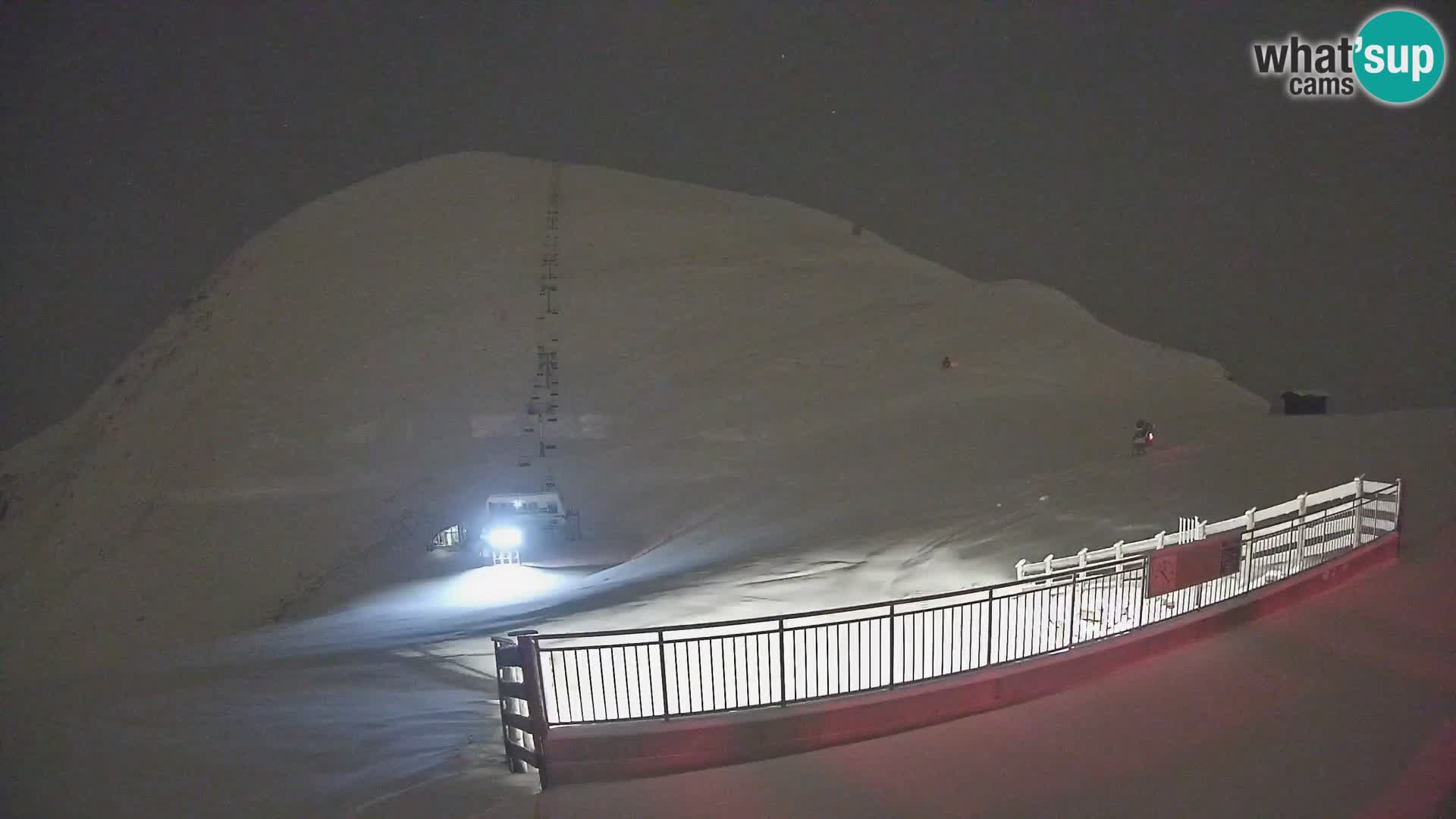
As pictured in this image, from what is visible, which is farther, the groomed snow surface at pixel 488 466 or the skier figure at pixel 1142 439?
the skier figure at pixel 1142 439

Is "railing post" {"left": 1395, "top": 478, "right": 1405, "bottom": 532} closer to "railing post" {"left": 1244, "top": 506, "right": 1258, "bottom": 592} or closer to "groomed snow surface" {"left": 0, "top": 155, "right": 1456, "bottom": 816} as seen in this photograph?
"railing post" {"left": 1244, "top": 506, "right": 1258, "bottom": 592}

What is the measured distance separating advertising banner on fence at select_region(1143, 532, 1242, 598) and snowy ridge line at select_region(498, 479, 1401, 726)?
0.15 metres

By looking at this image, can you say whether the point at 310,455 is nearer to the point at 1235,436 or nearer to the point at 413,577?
the point at 413,577

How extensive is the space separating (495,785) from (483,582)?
11.5 meters

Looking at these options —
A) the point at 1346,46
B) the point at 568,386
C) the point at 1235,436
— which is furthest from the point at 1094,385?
the point at 568,386

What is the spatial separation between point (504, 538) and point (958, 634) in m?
12.2

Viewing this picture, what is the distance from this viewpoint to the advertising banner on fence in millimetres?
8070

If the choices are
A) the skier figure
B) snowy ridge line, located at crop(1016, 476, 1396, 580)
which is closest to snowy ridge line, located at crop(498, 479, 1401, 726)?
snowy ridge line, located at crop(1016, 476, 1396, 580)

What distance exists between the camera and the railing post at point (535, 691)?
6.25m

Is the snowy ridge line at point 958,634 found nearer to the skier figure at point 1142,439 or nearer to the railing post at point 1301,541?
the railing post at point 1301,541

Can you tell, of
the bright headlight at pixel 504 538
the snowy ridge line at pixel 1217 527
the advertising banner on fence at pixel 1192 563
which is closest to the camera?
the advertising banner on fence at pixel 1192 563

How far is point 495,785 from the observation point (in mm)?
6422

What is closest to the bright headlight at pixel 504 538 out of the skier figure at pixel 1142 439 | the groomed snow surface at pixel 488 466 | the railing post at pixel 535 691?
the groomed snow surface at pixel 488 466

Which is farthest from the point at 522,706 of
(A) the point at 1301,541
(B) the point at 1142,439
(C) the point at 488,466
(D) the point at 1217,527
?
(B) the point at 1142,439
